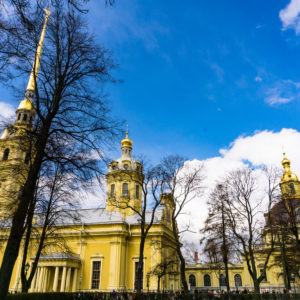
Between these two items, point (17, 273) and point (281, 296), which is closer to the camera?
point (281, 296)

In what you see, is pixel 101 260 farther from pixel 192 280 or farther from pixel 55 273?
pixel 192 280

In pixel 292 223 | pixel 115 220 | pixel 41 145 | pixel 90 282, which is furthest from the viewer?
pixel 115 220

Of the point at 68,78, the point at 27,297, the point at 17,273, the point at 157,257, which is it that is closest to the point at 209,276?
the point at 157,257

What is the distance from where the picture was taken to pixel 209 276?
67.4 m

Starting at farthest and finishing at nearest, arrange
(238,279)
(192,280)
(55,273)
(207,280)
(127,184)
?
(192,280) → (207,280) → (238,279) → (127,184) → (55,273)

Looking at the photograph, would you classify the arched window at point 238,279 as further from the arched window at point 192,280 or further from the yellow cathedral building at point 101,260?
the yellow cathedral building at point 101,260

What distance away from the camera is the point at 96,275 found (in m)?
34.2

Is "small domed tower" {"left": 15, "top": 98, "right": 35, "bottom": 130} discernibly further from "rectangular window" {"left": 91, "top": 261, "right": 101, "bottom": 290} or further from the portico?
"rectangular window" {"left": 91, "top": 261, "right": 101, "bottom": 290}

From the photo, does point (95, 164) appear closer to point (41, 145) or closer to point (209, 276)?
point (41, 145)

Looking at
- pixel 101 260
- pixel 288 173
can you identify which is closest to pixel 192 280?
pixel 288 173

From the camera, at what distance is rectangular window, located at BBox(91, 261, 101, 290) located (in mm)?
33750

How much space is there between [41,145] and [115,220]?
29372 millimetres

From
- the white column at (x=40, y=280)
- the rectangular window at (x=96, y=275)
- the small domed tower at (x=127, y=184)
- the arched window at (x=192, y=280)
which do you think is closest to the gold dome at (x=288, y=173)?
the arched window at (x=192, y=280)

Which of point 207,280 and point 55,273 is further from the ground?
point 207,280
